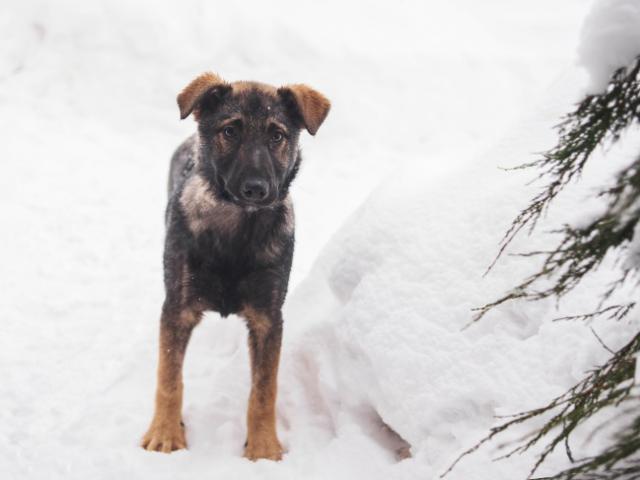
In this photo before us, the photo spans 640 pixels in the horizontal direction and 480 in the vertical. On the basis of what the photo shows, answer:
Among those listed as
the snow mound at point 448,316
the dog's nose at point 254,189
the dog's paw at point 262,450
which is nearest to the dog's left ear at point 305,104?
the dog's nose at point 254,189

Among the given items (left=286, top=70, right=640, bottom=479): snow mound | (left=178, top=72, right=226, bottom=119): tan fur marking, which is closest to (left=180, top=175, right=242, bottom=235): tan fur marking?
(left=178, top=72, right=226, bottom=119): tan fur marking

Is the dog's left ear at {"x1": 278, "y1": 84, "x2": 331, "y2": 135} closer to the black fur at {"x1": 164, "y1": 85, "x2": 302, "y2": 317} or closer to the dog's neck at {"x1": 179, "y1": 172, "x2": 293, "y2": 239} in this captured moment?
the black fur at {"x1": 164, "y1": 85, "x2": 302, "y2": 317}

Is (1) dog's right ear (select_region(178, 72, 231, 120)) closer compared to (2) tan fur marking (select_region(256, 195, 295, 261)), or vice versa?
(1) dog's right ear (select_region(178, 72, 231, 120))

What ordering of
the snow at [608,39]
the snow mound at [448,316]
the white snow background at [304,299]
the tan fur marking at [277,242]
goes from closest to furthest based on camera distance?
the snow at [608,39] → the snow mound at [448,316] → the white snow background at [304,299] → the tan fur marking at [277,242]

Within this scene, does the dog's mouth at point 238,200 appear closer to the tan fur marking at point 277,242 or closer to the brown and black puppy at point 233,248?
the brown and black puppy at point 233,248

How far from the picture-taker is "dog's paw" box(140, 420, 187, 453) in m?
3.97

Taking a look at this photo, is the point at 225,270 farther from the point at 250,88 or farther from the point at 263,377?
the point at 250,88

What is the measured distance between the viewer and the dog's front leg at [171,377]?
4.04m

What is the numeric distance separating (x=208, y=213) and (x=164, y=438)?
5.01 ft

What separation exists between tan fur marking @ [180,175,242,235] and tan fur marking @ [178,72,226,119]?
0.50 metres

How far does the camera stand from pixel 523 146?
468 cm

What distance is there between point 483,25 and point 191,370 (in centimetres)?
1449

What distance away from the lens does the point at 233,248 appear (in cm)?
403

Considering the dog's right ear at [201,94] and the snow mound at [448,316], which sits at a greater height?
the dog's right ear at [201,94]
